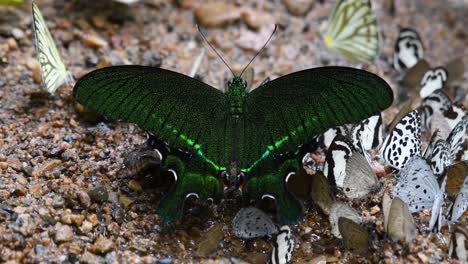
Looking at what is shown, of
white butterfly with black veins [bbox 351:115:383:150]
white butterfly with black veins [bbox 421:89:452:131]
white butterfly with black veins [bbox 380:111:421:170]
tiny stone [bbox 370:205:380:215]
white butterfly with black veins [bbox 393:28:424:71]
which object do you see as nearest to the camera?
tiny stone [bbox 370:205:380:215]

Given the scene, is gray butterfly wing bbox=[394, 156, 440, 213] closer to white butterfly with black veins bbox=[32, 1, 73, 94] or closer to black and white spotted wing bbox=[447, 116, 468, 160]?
black and white spotted wing bbox=[447, 116, 468, 160]

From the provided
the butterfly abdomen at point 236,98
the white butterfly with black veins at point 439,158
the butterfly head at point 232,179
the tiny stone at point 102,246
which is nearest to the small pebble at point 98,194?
the tiny stone at point 102,246

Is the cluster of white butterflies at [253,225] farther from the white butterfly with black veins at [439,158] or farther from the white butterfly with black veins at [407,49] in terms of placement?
the white butterfly with black veins at [407,49]

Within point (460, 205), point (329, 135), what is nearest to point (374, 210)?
point (460, 205)

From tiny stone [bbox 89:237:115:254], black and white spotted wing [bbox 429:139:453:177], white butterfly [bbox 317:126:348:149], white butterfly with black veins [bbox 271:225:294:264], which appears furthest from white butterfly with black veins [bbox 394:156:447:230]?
tiny stone [bbox 89:237:115:254]

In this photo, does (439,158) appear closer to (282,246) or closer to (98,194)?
(282,246)

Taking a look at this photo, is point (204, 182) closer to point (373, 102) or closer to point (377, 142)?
point (373, 102)
